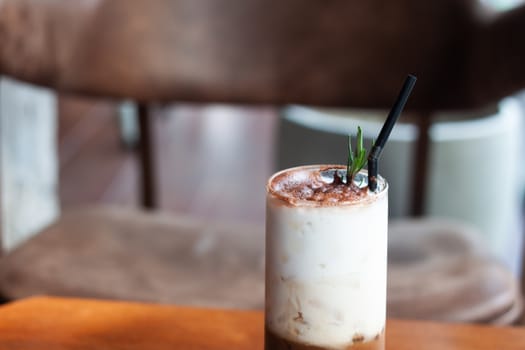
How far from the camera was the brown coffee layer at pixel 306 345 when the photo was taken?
0.56 meters

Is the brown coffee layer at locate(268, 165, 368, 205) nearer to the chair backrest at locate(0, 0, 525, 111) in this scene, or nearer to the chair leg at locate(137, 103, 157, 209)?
the chair backrest at locate(0, 0, 525, 111)

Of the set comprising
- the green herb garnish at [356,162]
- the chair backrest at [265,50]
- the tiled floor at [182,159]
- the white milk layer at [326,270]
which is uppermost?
the chair backrest at [265,50]

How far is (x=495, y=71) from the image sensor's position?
1256mm

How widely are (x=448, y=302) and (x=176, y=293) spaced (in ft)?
1.18

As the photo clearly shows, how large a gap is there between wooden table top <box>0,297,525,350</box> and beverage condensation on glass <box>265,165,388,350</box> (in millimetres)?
123

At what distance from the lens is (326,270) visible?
0.54 meters

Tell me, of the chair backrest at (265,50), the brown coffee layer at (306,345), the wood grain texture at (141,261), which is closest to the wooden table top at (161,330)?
the brown coffee layer at (306,345)

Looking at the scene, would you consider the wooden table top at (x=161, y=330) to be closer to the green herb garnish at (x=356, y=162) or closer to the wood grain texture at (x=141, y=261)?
the green herb garnish at (x=356, y=162)

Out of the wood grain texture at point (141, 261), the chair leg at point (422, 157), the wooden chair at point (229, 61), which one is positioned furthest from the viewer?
the chair leg at point (422, 157)

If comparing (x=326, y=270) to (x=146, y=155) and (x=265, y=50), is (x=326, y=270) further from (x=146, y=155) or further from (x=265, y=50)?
(x=146, y=155)

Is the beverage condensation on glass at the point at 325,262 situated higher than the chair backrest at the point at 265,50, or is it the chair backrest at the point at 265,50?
the chair backrest at the point at 265,50

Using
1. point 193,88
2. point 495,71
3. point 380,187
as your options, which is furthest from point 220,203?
point 380,187

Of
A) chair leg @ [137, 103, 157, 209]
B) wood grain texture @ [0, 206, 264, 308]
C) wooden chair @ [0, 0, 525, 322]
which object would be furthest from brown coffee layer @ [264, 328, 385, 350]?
chair leg @ [137, 103, 157, 209]

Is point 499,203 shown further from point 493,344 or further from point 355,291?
point 355,291
